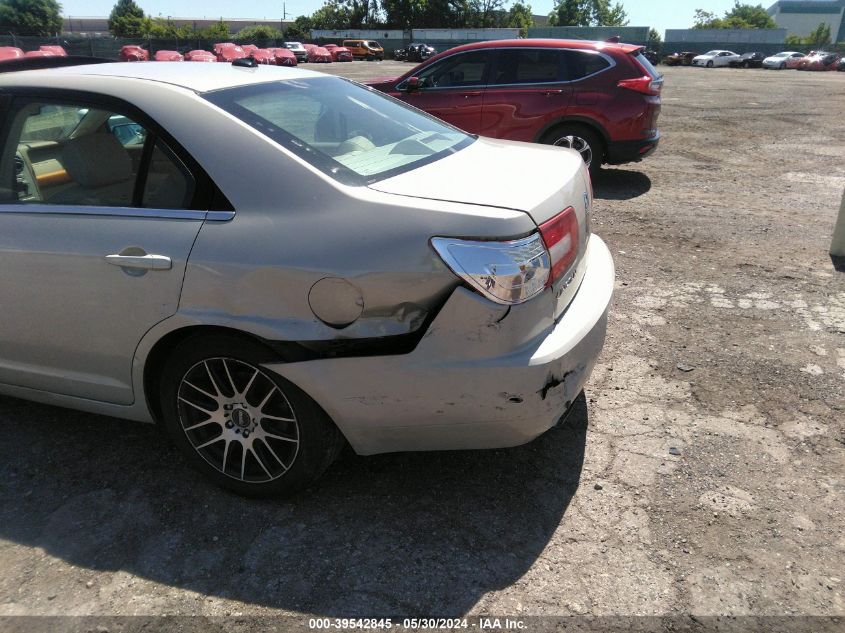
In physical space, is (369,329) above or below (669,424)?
above

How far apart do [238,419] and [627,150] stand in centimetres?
678

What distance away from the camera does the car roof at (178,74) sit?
2889 millimetres

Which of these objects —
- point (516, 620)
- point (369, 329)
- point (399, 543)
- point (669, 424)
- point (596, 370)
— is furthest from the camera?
point (596, 370)

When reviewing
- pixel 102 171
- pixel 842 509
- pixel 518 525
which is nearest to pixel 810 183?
pixel 842 509

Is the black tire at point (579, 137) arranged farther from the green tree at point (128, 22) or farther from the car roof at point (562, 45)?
the green tree at point (128, 22)

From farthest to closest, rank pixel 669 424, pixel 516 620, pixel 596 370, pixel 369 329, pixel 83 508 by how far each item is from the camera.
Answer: pixel 596 370 → pixel 669 424 → pixel 83 508 → pixel 369 329 → pixel 516 620

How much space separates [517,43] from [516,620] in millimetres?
7780

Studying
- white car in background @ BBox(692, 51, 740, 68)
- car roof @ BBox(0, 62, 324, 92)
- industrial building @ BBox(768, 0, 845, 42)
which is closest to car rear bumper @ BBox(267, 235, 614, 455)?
car roof @ BBox(0, 62, 324, 92)

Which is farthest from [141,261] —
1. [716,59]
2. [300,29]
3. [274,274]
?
[300,29]

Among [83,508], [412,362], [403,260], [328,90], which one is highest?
[328,90]

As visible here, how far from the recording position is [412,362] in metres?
2.39

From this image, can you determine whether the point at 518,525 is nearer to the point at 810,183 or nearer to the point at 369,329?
the point at 369,329

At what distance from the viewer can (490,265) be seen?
7.64 ft

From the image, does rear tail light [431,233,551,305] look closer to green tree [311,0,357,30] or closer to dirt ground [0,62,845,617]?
dirt ground [0,62,845,617]
